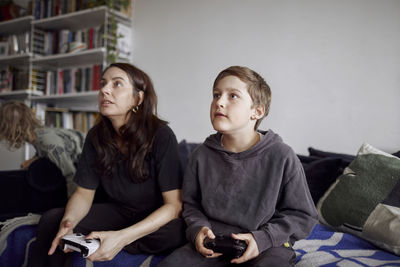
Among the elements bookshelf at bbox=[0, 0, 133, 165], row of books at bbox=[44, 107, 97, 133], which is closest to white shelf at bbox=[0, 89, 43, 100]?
bookshelf at bbox=[0, 0, 133, 165]

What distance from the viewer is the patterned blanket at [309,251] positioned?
104 cm

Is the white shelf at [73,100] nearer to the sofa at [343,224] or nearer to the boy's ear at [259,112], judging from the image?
the sofa at [343,224]

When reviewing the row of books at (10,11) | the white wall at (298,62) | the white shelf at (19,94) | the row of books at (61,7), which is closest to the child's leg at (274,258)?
the white wall at (298,62)

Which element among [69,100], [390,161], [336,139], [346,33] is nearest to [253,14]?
[346,33]

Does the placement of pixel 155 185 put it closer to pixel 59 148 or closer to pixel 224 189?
pixel 224 189

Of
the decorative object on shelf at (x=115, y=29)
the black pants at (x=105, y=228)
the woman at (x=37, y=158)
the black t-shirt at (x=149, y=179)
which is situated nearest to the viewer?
the black pants at (x=105, y=228)

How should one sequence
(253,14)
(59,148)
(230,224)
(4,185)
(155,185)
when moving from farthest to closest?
(253,14)
(59,148)
(4,185)
(155,185)
(230,224)

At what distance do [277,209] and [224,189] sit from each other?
0.19 meters

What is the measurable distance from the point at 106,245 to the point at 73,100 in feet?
8.45

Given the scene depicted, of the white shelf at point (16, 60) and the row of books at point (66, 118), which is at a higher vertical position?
the white shelf at point (16, 60)

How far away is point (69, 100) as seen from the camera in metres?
3.31

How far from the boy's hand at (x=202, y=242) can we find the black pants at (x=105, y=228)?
162mm

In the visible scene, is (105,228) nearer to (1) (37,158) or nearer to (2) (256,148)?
(2) (256,148)

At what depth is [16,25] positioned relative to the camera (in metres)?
3.53
